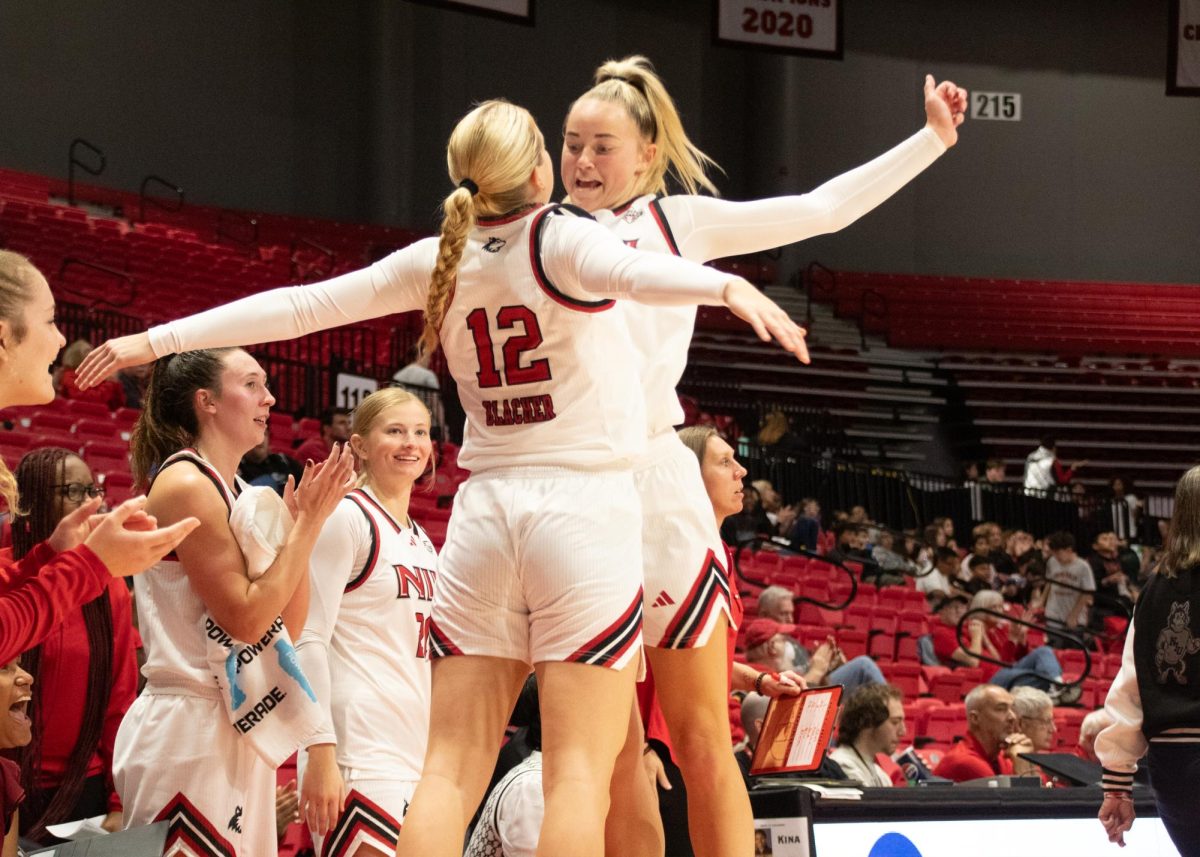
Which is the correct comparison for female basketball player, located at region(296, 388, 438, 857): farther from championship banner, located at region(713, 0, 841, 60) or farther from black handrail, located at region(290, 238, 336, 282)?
black handrail, located at region(290, 238, 336, 282)

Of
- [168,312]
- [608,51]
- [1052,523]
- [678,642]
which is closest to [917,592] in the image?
[1052,523]

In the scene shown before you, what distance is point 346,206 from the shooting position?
752 inches

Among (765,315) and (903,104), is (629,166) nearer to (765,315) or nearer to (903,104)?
(765,315)

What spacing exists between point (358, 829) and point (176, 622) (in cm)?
59

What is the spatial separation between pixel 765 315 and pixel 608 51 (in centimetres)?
1936

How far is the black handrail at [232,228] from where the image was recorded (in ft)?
56.0

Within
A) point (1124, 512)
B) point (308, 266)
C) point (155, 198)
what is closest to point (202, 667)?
point (308, 266)

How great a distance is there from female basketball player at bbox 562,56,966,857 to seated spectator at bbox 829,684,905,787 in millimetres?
3127

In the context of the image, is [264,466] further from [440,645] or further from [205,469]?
[440,645]

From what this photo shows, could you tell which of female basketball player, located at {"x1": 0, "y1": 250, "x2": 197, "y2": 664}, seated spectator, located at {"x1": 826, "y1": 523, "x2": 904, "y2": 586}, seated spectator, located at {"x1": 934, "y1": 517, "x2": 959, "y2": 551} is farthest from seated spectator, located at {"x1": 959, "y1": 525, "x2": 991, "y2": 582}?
female basketball player, located at {"x1": 0, "y1": 250, "x2": 197, "y2": 664}

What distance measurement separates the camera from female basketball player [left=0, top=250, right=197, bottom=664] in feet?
7.14

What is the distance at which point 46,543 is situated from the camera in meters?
2.32

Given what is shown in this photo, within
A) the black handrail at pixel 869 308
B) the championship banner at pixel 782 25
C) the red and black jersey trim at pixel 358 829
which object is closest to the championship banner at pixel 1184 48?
the championship banner at pixel 782 25

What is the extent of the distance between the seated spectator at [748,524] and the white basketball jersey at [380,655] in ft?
25.4
